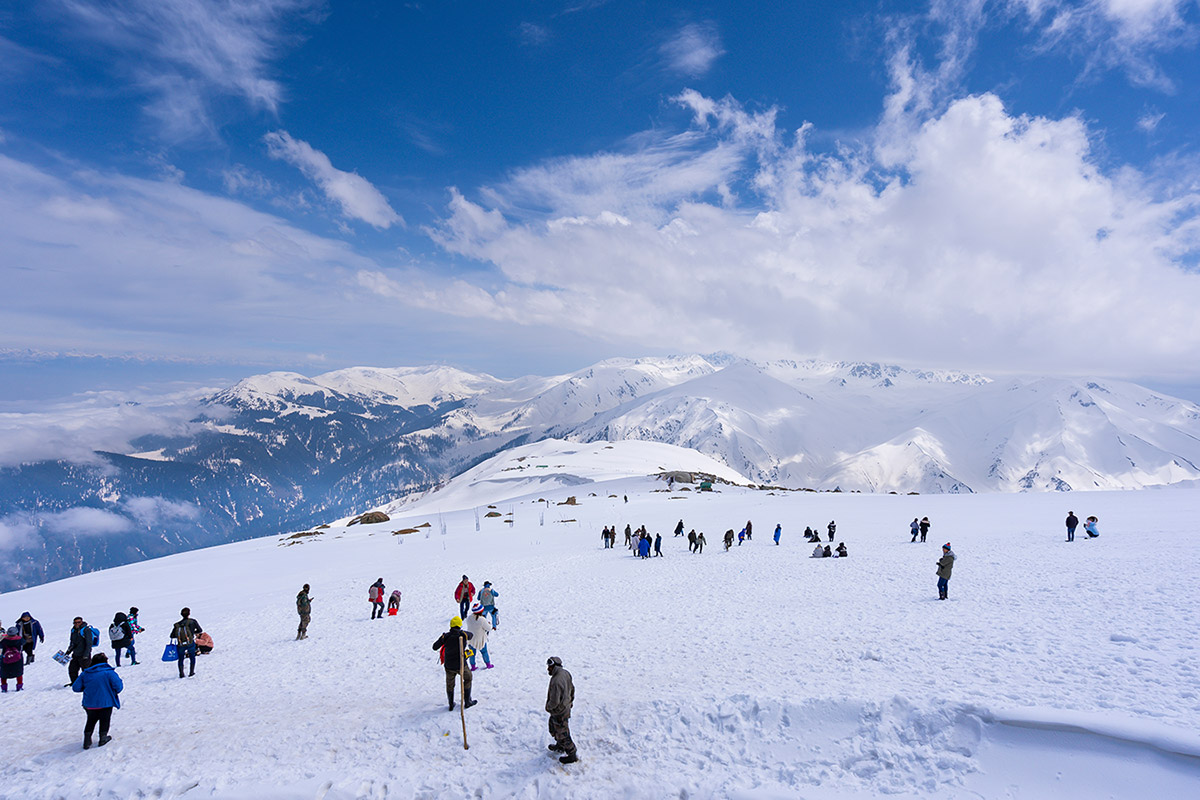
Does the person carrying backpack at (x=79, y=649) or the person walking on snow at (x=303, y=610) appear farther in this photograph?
the person walking on snow at (x=303, y=610)

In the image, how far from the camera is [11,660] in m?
15.0

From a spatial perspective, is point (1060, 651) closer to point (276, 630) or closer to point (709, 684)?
point (709, 684)

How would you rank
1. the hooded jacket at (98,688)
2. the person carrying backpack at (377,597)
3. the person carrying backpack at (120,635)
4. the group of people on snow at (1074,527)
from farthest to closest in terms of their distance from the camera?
the group of people on snow at (1074,527), the person carrying backpack at (377,597), the person carrying backpack at (120,635), the hooded jacket at (98,688)

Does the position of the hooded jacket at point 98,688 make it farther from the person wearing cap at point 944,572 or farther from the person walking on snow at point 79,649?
the person wearing cap at point 944,572

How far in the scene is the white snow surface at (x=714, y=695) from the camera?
27.5ft

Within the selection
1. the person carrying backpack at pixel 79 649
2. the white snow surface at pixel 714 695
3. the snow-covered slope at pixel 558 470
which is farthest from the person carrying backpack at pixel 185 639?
the snow-covered slope at pixel 558 470

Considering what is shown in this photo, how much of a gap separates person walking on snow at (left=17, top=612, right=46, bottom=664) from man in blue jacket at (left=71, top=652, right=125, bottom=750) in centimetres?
828

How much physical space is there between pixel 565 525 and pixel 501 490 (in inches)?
2190

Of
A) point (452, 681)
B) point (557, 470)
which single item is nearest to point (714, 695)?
point (452, 681)

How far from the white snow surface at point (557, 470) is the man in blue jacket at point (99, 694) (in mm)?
72826

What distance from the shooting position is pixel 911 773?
27.0 ft

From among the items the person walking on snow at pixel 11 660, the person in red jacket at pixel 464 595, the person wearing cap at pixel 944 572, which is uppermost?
the person wearing cap at pixel 944 572

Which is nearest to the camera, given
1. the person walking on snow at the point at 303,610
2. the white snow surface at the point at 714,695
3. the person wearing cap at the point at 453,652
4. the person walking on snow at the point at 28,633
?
the white snow surface at the point at 714,695

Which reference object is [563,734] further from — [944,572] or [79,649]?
[79,649]
